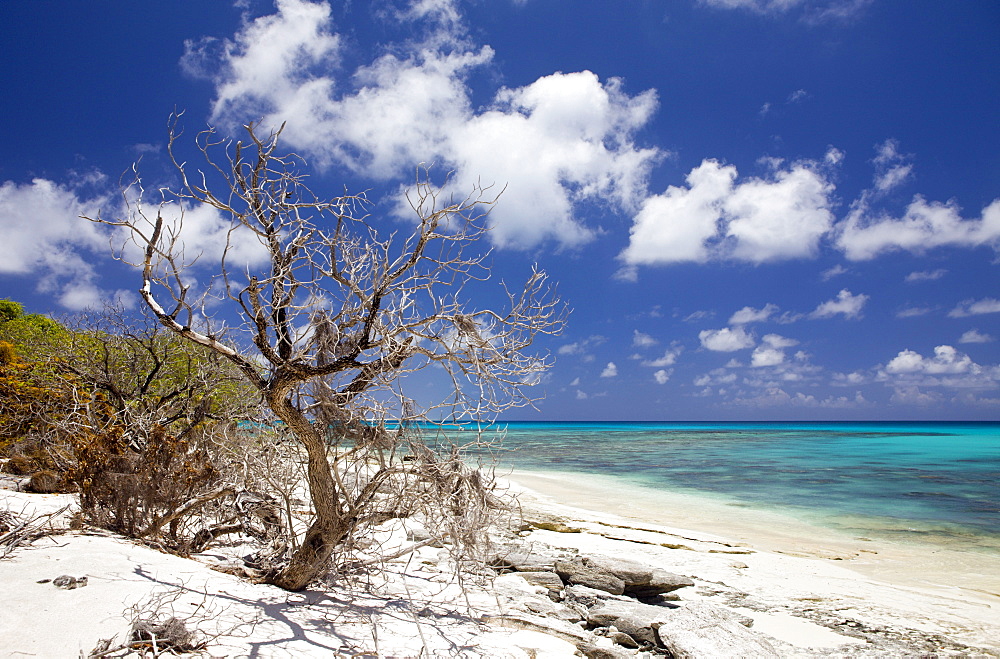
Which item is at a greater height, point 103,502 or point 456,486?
point 456,486

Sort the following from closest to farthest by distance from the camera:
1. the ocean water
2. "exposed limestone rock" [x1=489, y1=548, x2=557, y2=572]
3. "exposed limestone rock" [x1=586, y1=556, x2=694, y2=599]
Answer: "exposed limestone rock" [x1=586, y1=556, x2=694, y2=599] < "exposed limestone rock" [x1=489, y1=548, x2=557, y2=572] < the ocean water

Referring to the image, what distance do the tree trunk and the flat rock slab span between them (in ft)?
10.1

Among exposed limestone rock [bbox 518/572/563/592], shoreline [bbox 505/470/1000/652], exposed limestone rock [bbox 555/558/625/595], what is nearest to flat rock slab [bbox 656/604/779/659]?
exposed limestone rock [bbox 555/558/625/595]

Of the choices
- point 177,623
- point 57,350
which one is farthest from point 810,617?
point 57,350

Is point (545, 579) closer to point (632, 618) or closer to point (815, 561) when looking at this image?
point (632, 618)

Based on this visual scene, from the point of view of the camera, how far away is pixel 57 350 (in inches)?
408

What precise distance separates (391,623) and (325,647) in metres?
0.81

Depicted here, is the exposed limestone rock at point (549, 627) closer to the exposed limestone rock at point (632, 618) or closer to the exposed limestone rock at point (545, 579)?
the exposed limestone rock at point (632, 618)

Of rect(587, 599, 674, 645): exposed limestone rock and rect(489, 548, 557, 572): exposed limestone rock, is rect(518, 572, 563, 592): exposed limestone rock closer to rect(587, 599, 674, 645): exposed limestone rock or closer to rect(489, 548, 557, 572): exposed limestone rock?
rect(489, 548, 557, 572): exposed limestone rock

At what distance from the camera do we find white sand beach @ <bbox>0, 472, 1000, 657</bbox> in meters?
3.57

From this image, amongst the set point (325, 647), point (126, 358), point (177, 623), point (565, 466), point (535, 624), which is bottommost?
point (565, 466)

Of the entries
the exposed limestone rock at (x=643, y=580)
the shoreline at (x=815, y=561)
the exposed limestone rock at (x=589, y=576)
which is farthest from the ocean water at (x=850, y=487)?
the exposed limestone rock at (x=643, y=580)

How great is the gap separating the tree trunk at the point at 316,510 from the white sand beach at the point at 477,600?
19 cm

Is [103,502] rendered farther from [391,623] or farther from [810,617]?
[810,617]
